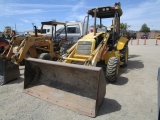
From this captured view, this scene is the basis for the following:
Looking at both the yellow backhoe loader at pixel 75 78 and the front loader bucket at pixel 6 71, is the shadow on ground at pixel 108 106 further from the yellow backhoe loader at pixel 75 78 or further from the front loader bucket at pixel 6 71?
the front loader bucket at pixel 6 71

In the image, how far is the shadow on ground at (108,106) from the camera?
135 inches

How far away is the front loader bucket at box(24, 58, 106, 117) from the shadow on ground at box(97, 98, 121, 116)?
0.17m

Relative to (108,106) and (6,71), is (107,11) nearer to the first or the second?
(108,106)

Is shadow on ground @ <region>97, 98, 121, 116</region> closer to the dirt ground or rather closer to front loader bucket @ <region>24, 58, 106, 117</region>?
the dirt ground

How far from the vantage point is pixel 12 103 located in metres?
3.80

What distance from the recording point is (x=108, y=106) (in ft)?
12.0

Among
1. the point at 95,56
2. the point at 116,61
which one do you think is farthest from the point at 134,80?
the point at 95,56

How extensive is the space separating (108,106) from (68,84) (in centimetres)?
120

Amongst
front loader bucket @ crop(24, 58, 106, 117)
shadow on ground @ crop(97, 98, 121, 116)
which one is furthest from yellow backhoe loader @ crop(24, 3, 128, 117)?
shadow on ground @ crop(97, 98, 121, 116)

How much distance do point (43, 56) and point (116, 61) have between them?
320 centimetres

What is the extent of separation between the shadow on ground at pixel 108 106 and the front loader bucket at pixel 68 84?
0.17 metres

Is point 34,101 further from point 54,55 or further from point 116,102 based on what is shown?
point 54,55

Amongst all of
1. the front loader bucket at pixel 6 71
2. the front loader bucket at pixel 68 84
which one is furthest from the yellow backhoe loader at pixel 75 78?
the front loader bucket at pixel 6 71

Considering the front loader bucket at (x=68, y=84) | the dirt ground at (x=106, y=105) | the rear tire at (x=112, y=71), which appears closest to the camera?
the dirt ground at (x=106, y=105)
